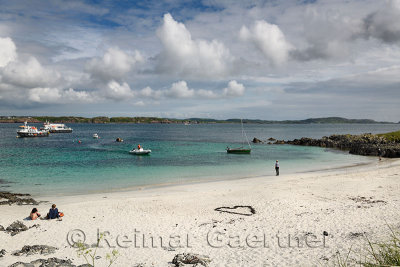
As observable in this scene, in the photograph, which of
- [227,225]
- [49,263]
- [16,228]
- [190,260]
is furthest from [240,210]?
[16,228]

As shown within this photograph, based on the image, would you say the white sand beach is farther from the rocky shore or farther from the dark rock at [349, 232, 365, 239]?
the rocky shore

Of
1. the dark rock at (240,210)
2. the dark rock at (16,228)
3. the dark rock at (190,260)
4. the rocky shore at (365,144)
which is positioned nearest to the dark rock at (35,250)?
the dark rock at (16,228)

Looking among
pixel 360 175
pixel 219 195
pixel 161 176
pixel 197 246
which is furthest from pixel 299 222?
pixel 161 176

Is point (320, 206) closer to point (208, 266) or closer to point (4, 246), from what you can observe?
point (208, 266)

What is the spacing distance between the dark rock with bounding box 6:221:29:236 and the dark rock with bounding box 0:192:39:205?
6053 millimetres

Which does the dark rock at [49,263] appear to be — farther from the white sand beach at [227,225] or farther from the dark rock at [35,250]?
the dark rock at [35,250]

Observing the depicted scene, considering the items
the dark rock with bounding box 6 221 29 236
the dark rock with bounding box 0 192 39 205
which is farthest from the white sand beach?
the dark rock with bounding box 0 192 39 205

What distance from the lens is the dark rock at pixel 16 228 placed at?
13.7 m

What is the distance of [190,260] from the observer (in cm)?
1030

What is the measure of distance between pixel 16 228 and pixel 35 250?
3511 millimetres

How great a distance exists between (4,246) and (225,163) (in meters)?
31.8

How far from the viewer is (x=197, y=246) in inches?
475

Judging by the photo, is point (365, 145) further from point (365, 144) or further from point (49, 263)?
point (49, 263)

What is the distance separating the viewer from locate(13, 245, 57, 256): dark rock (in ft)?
37.2
